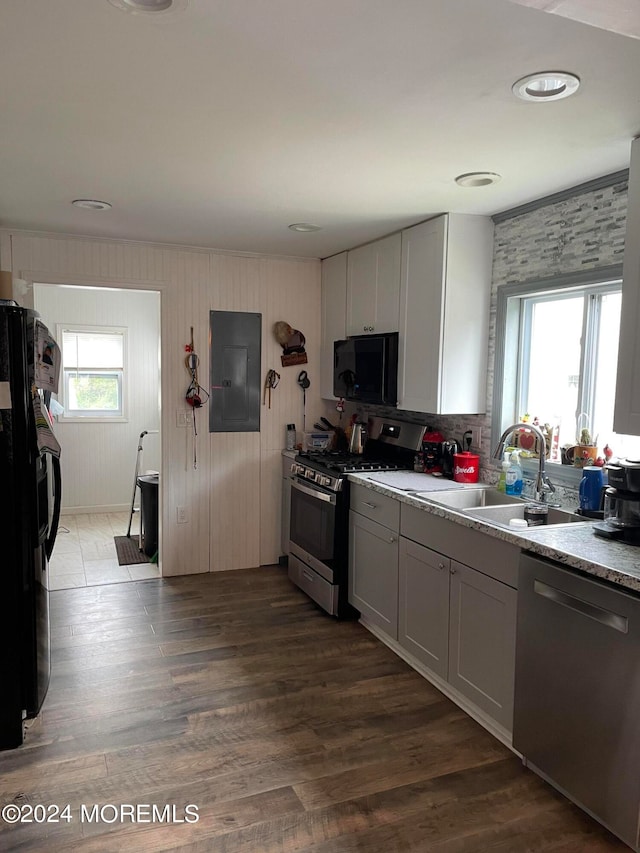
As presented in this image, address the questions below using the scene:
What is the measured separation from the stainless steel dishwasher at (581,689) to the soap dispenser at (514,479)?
0.89 meters

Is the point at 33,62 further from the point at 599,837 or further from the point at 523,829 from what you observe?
the point at 599,837

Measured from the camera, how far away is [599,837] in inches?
79.7

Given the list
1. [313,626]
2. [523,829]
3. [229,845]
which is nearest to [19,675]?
[229,845]

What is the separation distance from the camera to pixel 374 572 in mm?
3436

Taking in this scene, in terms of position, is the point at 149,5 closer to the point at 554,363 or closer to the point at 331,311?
the point at 554,363

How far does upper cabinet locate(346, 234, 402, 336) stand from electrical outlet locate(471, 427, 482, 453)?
0.77 metres

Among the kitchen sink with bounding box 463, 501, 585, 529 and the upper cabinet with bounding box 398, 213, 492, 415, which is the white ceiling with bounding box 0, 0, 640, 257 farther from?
the kitchen sink with bounding box 463, 501, 585, 529

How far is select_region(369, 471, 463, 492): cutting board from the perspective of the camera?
3.30 m

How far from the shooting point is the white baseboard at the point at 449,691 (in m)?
2.54

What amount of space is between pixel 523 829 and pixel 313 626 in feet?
5.83

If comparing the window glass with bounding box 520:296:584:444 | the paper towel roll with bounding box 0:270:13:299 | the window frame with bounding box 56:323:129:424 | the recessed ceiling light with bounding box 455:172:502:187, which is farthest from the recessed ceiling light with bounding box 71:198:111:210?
the window frame with bounding box 56:323:129:424

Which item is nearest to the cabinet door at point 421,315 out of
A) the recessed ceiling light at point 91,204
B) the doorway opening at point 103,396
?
the recessed ceiling light at point 91,204

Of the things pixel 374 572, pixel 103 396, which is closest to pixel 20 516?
pixel 374 572

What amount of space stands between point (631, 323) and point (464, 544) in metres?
1.09
